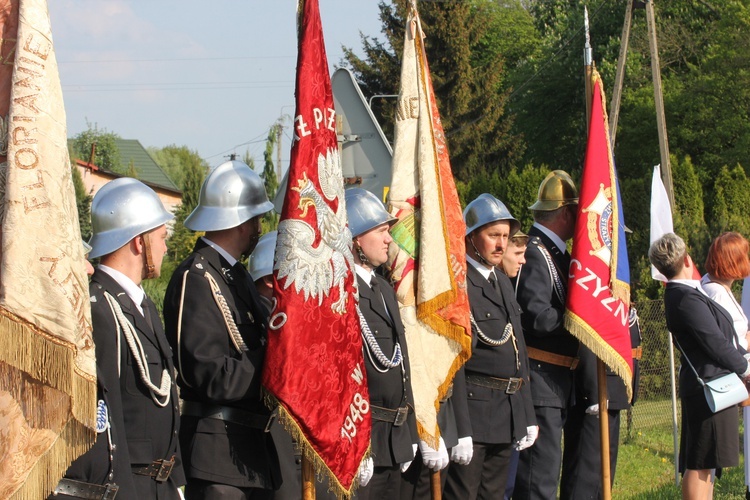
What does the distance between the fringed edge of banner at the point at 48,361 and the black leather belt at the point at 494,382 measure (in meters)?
3.29

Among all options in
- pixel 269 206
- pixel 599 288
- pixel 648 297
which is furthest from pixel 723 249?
pixel 648 297

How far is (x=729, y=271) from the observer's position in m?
7.16

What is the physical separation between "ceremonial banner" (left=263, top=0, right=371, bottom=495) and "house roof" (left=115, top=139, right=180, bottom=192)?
56.4 meters

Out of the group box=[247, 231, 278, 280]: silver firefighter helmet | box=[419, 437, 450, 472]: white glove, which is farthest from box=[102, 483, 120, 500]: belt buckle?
box=[419, 437, 450, 472]: white glove

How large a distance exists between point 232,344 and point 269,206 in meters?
0.69

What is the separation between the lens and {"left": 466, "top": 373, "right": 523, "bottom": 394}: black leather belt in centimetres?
624

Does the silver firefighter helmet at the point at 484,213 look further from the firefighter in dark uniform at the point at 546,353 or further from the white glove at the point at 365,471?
the white glove at the point at 365,471

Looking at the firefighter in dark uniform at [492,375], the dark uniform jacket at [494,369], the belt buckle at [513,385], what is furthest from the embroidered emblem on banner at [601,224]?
the belt buckle at [513,385]

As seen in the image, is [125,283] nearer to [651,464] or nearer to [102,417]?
[102,417]

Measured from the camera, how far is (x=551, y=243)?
23.3ft

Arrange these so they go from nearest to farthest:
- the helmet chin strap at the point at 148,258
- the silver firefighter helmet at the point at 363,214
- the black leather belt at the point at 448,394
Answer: the helmet chin strap at the point at 148,258, the silver firefighter helmet at the point at 363,214, the black leather belt at the point at 448,394

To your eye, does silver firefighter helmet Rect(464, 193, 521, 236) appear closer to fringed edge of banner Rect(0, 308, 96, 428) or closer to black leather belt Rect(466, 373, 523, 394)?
black leather belt Rect(466, 373, 523, 394)

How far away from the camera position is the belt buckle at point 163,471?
3.94m

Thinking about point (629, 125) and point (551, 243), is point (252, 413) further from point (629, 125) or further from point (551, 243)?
point (629, 125)
